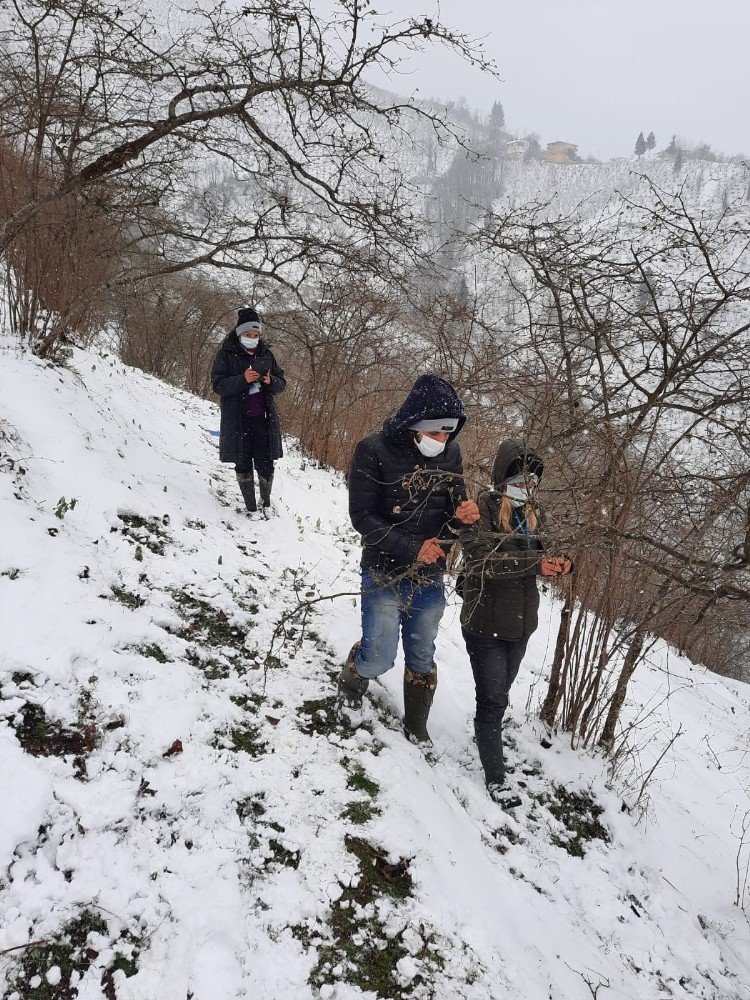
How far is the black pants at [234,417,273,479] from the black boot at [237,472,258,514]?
4 centimetres

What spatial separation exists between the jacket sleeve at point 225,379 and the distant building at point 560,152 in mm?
132015

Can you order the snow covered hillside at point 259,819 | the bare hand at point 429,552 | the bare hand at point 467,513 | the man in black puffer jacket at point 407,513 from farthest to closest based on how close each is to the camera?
the man in black puffer jacket at point 407,513 → the bare hand at point 467,513 → the bare hand at point 429,552 → the snow covered hillside at point 259,819

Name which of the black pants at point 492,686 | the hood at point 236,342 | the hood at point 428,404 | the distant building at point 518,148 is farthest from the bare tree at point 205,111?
the distant building at point 518,148

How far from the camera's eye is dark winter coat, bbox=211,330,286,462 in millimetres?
5047

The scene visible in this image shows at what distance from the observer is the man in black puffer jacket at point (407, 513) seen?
2709 mm

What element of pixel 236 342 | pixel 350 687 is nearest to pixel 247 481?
pixel 236 342

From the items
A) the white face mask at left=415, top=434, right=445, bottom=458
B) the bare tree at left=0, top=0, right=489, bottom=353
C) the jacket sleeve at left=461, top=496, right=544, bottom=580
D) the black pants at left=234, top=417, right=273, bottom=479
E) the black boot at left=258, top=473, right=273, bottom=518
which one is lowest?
the black boot at left=258, top=473, right=273, bottom=518

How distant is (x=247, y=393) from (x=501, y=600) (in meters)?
3.43

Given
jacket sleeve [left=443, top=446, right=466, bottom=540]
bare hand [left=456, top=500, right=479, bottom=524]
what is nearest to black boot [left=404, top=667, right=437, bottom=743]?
jacket sleeve [left=443, top=446, right=466, bottom=540]

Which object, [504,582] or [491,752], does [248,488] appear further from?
[491,752]

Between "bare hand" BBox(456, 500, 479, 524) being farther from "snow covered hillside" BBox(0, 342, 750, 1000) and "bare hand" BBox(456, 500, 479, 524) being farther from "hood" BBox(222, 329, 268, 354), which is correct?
"hood" BBox(222, 329, 268, 354)

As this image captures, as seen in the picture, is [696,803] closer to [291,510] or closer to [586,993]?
[586,993]

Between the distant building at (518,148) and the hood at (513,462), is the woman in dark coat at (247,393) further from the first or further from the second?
the distant building at (518,148)

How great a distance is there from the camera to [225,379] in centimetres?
503
